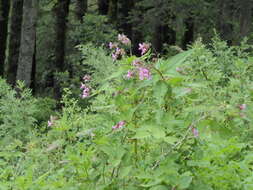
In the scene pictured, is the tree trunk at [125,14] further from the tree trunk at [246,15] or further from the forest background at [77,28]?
the tree trunk at [246,15]

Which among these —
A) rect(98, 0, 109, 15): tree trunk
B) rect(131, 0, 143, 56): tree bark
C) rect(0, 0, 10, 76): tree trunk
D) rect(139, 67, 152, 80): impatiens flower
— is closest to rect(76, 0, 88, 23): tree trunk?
rect(98, 0, 109, 15): tree trunk

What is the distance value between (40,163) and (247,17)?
15.0 m

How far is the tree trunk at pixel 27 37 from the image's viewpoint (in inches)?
498

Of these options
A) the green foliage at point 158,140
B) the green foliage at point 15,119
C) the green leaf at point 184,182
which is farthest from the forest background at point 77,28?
the green leaf at point 184,182

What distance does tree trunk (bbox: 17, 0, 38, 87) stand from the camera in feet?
41.5

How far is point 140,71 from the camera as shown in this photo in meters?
2.88

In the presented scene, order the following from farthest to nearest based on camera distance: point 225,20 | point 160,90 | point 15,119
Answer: point 225,20 → point 15,119 → point 160,90

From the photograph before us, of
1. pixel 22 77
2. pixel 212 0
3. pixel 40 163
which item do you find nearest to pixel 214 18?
pixel 212 0

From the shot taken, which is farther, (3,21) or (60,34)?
(3,21)

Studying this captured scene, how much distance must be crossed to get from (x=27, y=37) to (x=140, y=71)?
10398mm

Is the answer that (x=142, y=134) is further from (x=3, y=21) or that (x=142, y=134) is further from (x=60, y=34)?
(x=3, y=21)

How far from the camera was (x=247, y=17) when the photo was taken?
18406 mm

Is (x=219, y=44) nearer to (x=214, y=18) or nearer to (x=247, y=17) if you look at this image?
(x=247, y=17)

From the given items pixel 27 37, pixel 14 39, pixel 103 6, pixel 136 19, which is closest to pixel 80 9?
pixel 136 19
